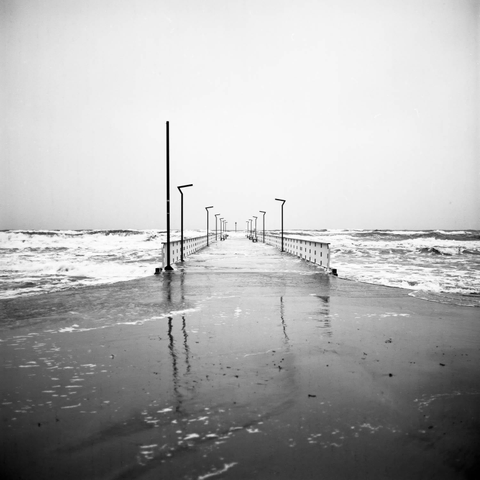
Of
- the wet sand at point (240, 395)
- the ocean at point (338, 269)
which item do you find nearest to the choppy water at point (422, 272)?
the ocean at point (338, 269)

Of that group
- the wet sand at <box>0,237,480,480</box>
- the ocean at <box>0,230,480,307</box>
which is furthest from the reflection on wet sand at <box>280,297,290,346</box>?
the ocean at <box>0,230,480,307</box>

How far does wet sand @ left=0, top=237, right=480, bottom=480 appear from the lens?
10.4 ft

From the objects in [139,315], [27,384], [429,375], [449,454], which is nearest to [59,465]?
[27,384]

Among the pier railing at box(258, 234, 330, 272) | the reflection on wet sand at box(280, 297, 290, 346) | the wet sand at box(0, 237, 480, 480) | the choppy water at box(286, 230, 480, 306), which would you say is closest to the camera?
the wet sand at box(0, 237, 480, 480)

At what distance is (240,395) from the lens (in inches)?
177

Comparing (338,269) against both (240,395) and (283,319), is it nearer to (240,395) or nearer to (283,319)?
(283,319)

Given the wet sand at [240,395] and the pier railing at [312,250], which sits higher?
the pier railing at [312,250]

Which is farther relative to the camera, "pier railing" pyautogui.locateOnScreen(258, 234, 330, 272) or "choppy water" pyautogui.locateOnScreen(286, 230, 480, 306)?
"pier railing" pyautogui.locateOnScreen(258, 234, 330, 272)

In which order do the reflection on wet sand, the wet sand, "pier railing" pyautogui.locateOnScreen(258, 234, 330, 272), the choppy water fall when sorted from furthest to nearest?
"pier railing" pyautogui.locateOnScreen(258, 234, 330, 272) < the choppy water < the reflection on wet sand < the wet sand

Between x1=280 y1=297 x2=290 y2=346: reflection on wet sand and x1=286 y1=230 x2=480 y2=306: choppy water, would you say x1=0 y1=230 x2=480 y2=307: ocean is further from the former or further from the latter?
x1=280 y1=297 x2=290 y2=346: reflection on wet sand

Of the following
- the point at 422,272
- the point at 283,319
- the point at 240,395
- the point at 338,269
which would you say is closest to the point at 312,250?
the point at 338,269

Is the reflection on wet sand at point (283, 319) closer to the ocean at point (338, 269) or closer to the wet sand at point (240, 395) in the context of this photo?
the wet sand at point (240, 395)

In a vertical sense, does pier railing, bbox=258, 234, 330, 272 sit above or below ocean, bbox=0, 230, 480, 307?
above

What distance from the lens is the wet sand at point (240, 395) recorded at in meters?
3.18
